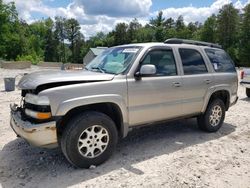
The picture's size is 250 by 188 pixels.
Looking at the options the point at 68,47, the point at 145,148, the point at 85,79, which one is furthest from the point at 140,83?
the point at 68,47

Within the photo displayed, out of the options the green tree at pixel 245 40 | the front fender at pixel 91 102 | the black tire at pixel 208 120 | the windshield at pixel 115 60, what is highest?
the green tree at pixel 245 40

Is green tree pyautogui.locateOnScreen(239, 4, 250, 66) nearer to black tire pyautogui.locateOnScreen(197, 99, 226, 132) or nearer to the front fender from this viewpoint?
black tire pyautogui.locateOnScreen(197, 99, 226, 132)

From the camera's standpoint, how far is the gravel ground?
12.6 ft

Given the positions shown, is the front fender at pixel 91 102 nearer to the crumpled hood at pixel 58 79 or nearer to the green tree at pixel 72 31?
the crumpled hood at pixel 58 79

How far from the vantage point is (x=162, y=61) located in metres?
5.07

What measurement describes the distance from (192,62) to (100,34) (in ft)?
314

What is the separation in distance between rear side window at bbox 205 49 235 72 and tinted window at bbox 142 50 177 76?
3.98ft

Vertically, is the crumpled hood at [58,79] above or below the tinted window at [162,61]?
below

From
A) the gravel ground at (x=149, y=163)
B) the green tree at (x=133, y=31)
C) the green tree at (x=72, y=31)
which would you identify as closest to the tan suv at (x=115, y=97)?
the gravel ground at (x=149, y=163)

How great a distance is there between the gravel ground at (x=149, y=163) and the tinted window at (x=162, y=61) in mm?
1395

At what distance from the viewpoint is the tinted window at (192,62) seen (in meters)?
5.40

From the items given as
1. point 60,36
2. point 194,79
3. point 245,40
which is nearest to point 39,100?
point 194,79

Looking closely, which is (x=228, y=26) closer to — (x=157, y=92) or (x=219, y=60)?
(x=219, y=60)

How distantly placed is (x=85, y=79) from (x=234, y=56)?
56.5m
